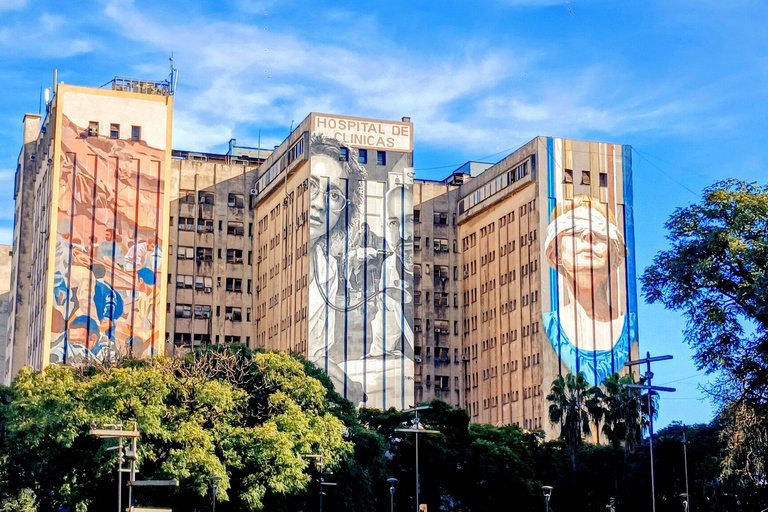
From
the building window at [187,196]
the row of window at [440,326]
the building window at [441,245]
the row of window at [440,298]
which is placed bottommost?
the row of window at [440,326]

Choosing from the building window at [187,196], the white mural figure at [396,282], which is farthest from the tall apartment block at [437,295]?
the building window at [187,196]

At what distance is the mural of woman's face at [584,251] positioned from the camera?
11512 centimetres

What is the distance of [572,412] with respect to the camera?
3221 inches

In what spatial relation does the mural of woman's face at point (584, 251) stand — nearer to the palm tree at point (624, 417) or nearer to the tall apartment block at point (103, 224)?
the palm tree at point (624, 417)

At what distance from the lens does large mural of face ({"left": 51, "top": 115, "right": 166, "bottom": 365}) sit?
107m

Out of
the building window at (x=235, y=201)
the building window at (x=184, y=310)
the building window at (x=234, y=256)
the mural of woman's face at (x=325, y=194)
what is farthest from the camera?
the building window at (x=235, y=201)

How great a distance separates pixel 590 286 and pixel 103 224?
4745cm

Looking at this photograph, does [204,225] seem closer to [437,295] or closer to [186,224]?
[186,224]

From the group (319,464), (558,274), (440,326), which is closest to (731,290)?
(319,464)

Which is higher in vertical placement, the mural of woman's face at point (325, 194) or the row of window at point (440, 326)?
the mural of woman's face at point (325, 194)

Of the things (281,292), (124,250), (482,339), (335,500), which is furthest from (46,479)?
(482,339)

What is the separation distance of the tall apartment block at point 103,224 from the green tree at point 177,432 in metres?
37.5

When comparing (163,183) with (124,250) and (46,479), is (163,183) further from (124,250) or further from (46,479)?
(46,479)

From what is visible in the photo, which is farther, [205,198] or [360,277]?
[205,198]
